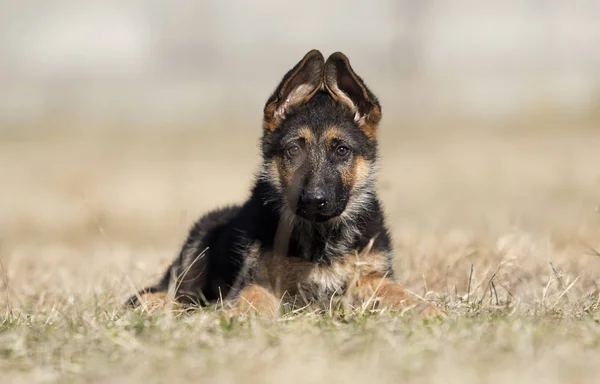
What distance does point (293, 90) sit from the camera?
6922 mm

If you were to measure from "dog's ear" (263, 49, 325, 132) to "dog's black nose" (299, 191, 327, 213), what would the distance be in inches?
39.1

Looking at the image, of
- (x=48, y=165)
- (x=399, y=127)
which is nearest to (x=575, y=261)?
(x=48, y=165)

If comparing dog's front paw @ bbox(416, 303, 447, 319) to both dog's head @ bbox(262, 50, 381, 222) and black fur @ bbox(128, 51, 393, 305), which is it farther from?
dog's head @ bbox(262, 50, 381, 222)

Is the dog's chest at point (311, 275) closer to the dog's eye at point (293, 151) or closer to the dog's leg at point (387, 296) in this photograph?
the dog's leg at point (387, 296)

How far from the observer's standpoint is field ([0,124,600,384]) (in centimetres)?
405

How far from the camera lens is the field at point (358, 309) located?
4.05 meters

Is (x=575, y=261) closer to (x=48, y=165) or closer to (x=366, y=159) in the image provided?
(x=366, y=159)

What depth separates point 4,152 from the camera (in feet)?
75.2

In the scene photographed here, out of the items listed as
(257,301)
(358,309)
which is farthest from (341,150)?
(358,309)

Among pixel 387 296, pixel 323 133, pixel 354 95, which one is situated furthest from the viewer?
pixel 354 95

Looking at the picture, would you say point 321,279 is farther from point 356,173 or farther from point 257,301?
point 356,173

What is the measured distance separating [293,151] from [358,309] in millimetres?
1743

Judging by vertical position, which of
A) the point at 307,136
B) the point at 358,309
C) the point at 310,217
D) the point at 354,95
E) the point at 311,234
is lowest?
the point at 358,309

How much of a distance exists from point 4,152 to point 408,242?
16.4 m
